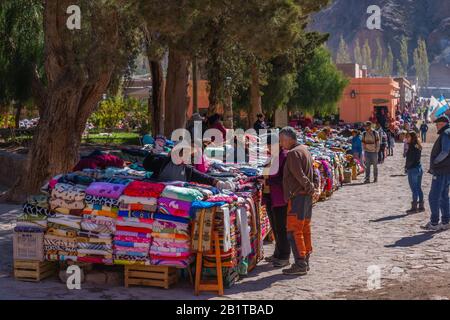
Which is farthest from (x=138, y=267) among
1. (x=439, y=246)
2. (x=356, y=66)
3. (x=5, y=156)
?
(x=356, y=66)

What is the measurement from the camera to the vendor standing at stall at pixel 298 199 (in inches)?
326

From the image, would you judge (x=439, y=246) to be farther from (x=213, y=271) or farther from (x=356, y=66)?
(x=356, y=66)

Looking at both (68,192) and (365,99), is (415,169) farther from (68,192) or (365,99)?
(365,99)

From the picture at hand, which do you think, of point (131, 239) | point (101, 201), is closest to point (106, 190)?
point (101, 201)

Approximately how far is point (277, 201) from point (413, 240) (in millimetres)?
2992

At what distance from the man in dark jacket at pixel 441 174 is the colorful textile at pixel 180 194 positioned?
5.23m

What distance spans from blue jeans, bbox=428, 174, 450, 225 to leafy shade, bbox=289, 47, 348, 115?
3725cm

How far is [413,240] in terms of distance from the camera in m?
10.6

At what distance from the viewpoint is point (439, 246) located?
10.1 metres

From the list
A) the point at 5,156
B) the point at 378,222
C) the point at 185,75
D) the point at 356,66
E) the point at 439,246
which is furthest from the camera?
the point at 356,66

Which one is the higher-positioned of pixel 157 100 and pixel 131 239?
pixel 157 100

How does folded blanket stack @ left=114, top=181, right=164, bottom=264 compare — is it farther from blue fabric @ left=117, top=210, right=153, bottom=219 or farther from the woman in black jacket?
the woman in black jacket

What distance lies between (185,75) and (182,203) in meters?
13.9

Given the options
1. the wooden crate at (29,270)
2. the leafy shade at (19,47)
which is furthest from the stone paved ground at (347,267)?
the leafy shade at (19,47)
